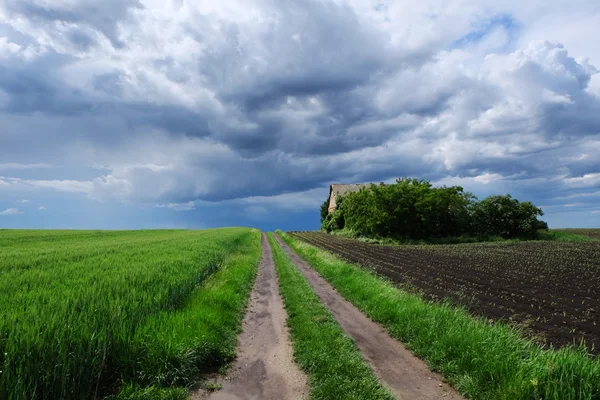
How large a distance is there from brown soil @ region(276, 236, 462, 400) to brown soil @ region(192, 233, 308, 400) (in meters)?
1.54

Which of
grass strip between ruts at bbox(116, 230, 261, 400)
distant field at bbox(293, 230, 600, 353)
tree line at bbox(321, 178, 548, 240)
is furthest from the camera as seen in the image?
tree line at bbox(321, 178, 548, 240)

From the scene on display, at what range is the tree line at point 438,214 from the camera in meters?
44.1

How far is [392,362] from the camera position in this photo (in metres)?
7.35

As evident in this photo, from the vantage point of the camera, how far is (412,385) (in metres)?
6.41

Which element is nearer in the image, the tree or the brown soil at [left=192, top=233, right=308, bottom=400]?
the brown soil at [left=192, top=233, right=308, bottom=400]

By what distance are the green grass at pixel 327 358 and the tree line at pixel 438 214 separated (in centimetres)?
3444

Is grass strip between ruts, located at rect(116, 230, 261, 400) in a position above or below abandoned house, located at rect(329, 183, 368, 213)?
below

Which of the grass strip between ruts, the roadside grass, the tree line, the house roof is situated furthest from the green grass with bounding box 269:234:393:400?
the house roof

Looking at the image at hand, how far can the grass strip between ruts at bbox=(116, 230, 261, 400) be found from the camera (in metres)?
6.06

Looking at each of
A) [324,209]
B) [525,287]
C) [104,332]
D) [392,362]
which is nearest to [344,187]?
[324,209]

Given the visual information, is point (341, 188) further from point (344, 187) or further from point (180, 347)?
point (180, 347)

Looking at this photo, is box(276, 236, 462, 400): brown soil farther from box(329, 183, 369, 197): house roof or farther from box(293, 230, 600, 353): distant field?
box(329, 183, 369, 197): house roof

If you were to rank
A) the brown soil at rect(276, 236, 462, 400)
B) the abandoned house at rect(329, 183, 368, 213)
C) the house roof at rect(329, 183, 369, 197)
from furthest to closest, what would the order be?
the house roof at rect(329, 183, 369, 197) → the abandoned house at rect(329, 183, 368, 213) → the brown soil at rect(276, 236, 462, 400)

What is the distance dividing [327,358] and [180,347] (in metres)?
2.78
